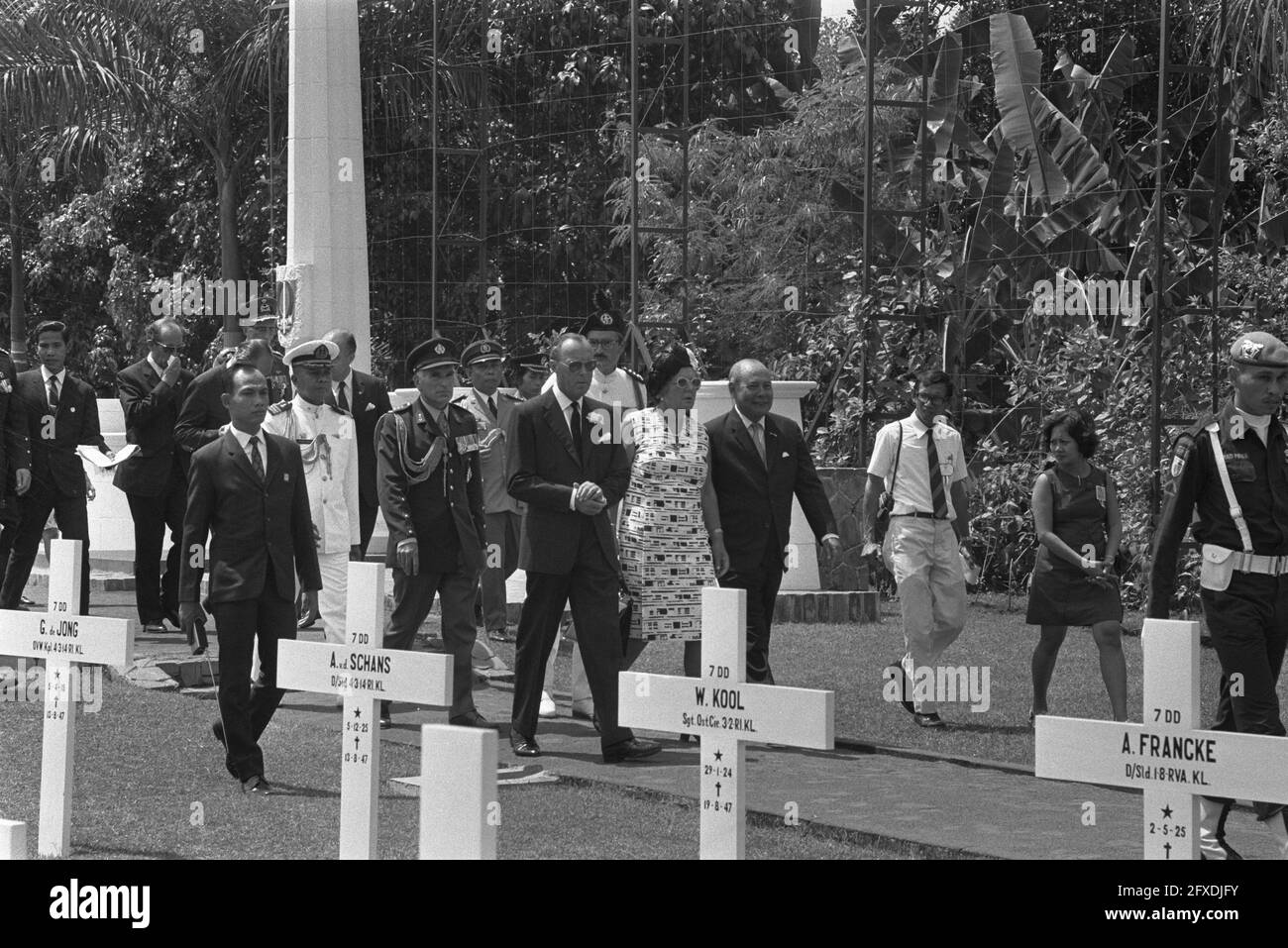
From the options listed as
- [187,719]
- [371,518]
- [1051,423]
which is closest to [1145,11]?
[1051,423]

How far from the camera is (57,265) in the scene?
107 ft

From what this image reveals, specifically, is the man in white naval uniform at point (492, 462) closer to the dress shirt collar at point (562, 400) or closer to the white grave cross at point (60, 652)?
the dress shirt collar at point (562, 400)

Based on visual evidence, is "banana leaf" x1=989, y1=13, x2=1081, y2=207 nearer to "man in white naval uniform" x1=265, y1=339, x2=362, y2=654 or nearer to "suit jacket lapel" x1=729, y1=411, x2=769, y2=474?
"suit jacket lapel" x1=729, y1=411, x2=769, y2=474

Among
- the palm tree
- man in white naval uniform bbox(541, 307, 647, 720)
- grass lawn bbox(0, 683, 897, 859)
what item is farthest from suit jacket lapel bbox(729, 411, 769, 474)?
the palm tree

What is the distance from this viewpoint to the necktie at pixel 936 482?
10633mm

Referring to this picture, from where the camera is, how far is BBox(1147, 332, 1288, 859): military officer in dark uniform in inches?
283

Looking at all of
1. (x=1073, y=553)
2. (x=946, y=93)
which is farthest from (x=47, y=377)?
(x=946, y=93)

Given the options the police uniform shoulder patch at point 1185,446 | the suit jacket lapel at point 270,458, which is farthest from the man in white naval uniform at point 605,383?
the police uniform shoulder patch at point 1185,446

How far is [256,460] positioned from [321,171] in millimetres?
6543

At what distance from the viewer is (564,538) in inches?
362

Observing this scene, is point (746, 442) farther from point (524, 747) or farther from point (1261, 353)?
point (1261, 353)

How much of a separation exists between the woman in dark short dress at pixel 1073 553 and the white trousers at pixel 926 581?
50 centimetres

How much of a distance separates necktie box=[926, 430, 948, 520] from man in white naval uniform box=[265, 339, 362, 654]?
3.15 metres

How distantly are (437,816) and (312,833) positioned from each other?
2.60m
